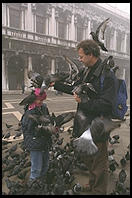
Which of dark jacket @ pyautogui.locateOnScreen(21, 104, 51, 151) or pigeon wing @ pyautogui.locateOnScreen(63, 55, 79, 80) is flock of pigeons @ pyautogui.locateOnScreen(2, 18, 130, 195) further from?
dark jacket @ pyautogui.locateOnScreen(21, 104, 51, 151)

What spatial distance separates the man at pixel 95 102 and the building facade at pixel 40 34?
15.0 metres

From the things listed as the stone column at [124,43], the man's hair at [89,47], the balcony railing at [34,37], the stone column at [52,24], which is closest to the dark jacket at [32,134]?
the man's hair at [89,47]

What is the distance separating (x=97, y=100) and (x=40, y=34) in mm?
18395

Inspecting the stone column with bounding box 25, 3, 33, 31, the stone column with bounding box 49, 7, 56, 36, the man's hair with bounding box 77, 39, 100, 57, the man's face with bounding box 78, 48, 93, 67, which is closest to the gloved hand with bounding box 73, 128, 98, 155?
the man's face with bounding box 78, 48, 93, 67

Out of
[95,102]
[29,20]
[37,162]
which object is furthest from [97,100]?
[29,20]

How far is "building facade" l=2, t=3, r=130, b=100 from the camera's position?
58.3ft

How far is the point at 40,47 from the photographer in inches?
763

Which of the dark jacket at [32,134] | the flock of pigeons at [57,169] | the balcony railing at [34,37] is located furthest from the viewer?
the balcony railing at [34,37]

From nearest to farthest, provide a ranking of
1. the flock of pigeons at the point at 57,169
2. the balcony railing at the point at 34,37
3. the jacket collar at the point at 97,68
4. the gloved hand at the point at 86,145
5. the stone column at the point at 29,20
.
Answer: the gloved hand at the point at 86,145, the jacket collar at the point at 97,68, the flock of pigeons at the point at 57,169, the balcony railing at the point at 34,37, the stone column at the point at 29,20

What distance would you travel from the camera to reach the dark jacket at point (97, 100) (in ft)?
7.66

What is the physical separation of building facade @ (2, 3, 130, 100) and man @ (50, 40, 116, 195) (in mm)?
15021

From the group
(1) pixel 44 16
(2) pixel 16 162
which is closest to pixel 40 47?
(1) pixel 44 16

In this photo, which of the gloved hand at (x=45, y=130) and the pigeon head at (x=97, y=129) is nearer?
the pigeon head at (x=97, y=129)

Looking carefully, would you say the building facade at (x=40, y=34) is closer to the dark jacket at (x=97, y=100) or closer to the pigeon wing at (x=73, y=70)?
the pigeon wing at (x=73, y=70)
